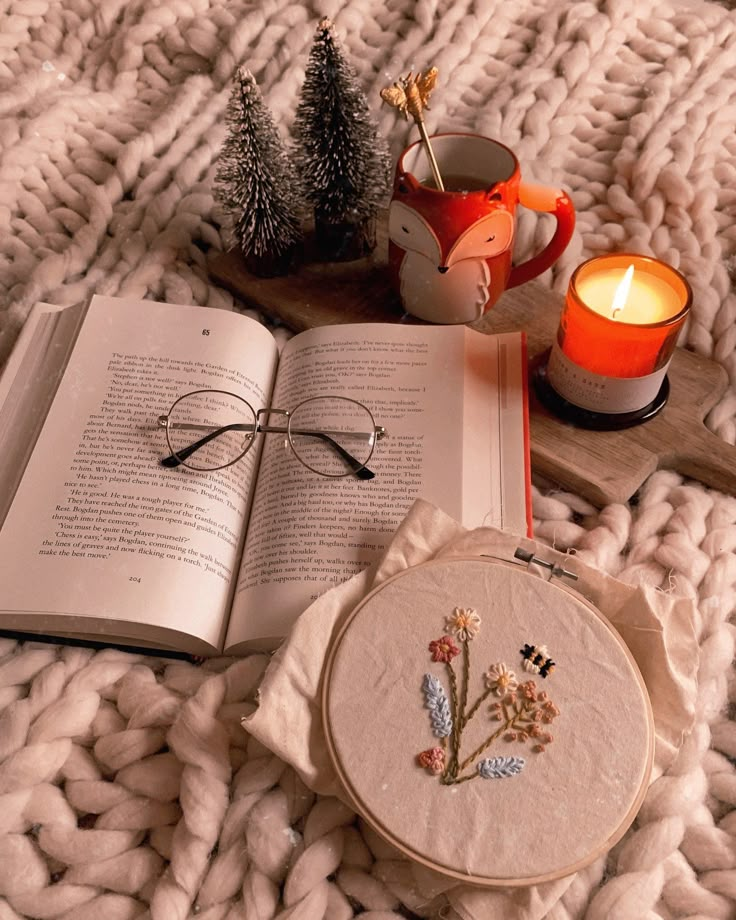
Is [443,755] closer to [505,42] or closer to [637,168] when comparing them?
[637,168]

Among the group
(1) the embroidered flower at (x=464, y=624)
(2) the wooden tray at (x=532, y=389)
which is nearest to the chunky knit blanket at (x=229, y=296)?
(2) the wooden tray at (x=532, y=389)

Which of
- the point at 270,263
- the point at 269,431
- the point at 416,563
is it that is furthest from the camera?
the point at 270,263

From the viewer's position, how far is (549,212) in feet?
2.57

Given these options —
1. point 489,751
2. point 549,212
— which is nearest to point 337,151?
point 549,212

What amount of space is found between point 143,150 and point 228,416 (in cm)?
36

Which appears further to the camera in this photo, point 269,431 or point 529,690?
→ point 269,431

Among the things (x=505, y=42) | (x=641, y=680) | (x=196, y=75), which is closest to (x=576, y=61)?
(x=505, y=42)

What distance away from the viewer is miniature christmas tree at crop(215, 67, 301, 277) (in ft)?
2.53

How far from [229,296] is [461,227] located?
25 centimetres

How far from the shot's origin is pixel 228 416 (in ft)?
2.38

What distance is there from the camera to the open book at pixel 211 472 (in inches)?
24.3

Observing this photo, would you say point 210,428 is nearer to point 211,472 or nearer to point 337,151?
point 211,472

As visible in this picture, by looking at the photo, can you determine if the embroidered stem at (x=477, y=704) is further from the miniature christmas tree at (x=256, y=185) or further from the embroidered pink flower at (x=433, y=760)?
the miniature christmas tree at (x=256, y=185)

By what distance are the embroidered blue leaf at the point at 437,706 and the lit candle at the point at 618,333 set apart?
282 millimetres
